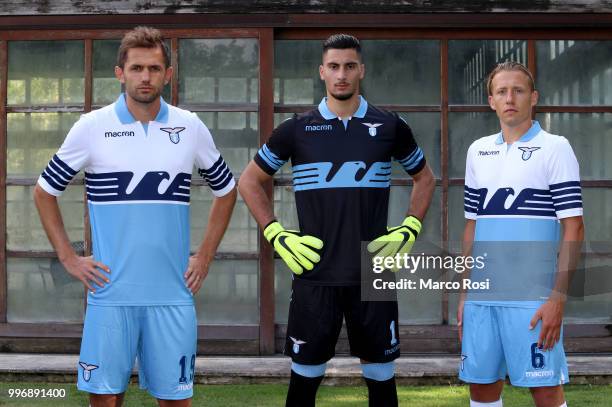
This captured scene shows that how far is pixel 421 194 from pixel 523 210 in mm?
625

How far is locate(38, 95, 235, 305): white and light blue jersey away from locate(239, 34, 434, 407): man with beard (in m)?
0.62

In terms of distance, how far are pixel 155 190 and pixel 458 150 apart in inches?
155

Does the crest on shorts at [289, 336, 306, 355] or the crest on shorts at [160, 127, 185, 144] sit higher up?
the crest on shorts at [160, 127, 185, 144]

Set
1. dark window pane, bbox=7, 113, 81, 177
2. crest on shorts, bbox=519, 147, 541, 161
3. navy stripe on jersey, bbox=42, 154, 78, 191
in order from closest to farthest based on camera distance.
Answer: navy stripe on jersey, bbox=42, 154, 78, 191
crest on shorts, bbox=519, 147, 541, 161
dark window pane, bbox=7, 113, 81, 177

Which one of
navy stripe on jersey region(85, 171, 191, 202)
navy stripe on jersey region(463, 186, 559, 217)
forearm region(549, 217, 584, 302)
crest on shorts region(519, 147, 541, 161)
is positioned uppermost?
crest on shorts region(519, 147, 541, 161)

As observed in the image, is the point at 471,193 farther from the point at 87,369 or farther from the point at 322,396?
the point at 322,396

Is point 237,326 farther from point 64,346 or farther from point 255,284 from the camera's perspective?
point 64,346

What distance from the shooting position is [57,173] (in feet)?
15.4

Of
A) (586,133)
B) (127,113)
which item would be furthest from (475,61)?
(127,113)

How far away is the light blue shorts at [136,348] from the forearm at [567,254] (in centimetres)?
176

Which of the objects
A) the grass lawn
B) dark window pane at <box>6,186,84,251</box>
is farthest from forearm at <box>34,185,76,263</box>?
dark window pane at <box>6,186,84,251</box>

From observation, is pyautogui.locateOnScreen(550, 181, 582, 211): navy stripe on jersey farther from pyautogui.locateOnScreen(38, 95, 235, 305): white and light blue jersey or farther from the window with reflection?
the window with reflection

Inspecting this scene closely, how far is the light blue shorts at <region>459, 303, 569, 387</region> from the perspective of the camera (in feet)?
15.5

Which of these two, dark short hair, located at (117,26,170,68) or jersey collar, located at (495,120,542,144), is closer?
dark short hair, located at (117,26,170,68)
